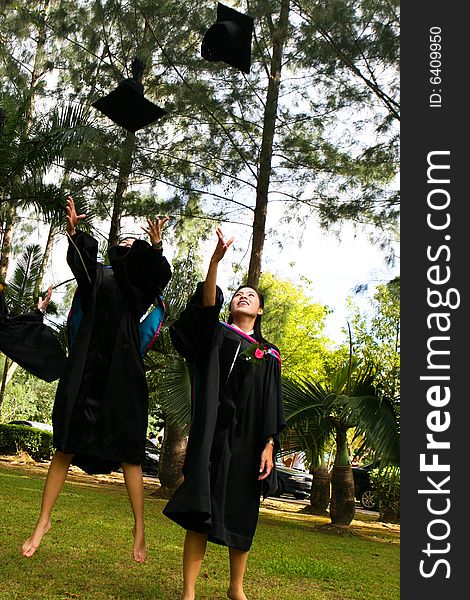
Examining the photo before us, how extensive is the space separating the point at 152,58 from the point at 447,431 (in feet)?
30.5

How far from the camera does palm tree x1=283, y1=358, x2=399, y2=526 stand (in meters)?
8.14

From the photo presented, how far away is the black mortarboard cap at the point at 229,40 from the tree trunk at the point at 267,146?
4.35 m

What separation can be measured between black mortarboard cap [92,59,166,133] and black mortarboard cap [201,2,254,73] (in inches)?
32.7

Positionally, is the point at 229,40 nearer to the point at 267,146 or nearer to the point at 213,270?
the point at 213,270

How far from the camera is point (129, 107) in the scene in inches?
230

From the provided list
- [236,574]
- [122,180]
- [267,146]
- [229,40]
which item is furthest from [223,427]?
[122,180]

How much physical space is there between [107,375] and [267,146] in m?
7.44

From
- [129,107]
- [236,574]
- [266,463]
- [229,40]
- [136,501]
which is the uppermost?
[229,40]

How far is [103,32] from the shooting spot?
12.6m

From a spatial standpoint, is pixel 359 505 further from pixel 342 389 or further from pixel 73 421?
pixel 73 421

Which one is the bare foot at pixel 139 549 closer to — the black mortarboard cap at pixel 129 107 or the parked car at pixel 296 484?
the black mortarboard cap at pixel 129 107

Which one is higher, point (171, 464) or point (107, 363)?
point (107, 363)

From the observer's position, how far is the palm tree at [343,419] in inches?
320

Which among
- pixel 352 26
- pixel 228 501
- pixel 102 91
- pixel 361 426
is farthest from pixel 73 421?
pixel 102 91
